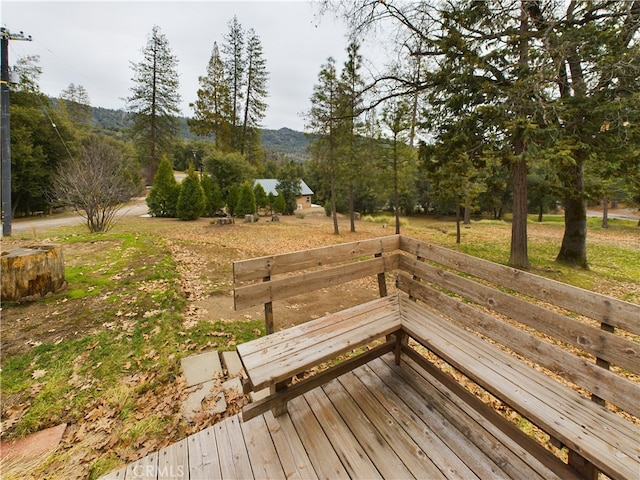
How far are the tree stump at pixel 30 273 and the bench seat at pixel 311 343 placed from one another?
4.00 meters

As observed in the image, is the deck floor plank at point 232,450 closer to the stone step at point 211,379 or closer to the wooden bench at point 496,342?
the wooden bench at point 496,342

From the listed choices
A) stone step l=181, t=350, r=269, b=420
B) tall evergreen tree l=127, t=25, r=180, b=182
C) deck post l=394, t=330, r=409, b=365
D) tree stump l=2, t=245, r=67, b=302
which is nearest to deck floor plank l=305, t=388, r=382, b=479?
stone step l=181, t=350, r=269, b=420

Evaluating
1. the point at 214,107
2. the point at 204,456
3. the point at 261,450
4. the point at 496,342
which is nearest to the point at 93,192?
the point at 204,456

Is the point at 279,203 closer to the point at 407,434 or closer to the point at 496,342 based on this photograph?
the point at 496,342

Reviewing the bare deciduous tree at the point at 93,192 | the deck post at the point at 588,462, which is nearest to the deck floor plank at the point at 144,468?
the deck post at the point at 588,462

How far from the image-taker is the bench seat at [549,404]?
1.30 metres

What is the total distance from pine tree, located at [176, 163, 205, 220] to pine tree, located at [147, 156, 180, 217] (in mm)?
976

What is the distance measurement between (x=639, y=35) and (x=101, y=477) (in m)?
9.73

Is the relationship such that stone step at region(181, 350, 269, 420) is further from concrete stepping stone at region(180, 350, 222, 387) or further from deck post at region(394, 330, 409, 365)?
deck post at region(394, 330, 409, 365)

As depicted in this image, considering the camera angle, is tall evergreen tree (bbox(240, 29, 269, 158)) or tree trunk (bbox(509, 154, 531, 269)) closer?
tree trunk (bbox(509, 154, 531, 269))

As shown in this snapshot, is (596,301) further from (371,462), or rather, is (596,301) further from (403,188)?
(403,188)

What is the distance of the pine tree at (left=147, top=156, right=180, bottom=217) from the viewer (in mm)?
17094

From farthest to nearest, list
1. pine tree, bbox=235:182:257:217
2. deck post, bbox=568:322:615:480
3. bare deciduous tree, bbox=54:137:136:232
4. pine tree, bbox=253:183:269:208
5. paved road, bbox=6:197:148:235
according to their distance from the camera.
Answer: pine tree, bbox=253:183:269:208, pine tree, bbox=235:182:257:217, paved road, bbox=6:197:148:235, bare deciduous tree, bbox=54:137:136:232, deck post, bbox=568:322:615:480

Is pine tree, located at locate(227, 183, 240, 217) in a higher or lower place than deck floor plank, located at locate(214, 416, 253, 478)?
higher
